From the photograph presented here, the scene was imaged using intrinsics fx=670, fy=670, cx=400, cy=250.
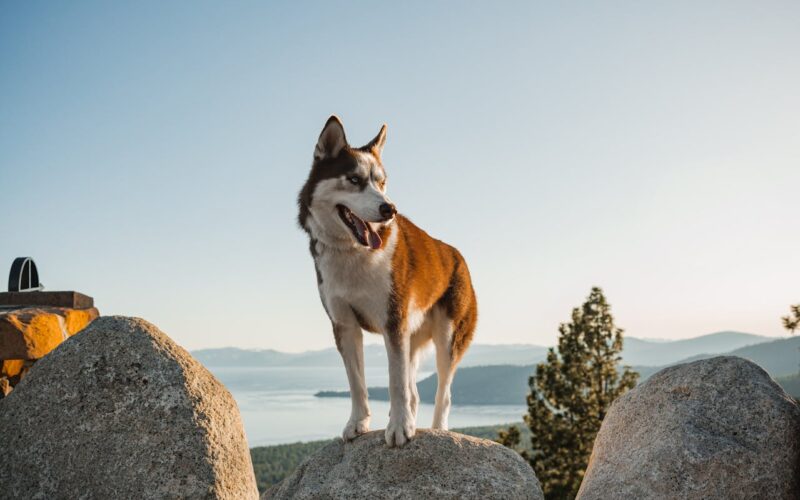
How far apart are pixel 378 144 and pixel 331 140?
64cm

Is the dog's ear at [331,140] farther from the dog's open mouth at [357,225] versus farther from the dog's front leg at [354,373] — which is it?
the dog's front leg at [354,373]

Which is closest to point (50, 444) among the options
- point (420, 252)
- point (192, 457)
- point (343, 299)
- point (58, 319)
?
point (192, 457)

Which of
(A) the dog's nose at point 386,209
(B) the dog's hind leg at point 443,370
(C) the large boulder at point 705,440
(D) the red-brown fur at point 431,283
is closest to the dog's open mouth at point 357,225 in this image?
(A) the dog's nose at point 386,209

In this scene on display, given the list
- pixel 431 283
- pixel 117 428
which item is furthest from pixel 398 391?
pixel 117 428

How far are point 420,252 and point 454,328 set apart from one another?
1124 millimetres

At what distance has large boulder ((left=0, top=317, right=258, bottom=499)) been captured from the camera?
19.9ft

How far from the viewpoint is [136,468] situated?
607 centimetres

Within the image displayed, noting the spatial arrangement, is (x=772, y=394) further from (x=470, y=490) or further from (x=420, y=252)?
(x=420, y=252)

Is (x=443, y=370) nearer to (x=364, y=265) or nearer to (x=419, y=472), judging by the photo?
(x=419, y=472)

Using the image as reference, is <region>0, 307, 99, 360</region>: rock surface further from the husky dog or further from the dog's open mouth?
the dog's open mouth

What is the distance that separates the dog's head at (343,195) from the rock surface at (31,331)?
365cm

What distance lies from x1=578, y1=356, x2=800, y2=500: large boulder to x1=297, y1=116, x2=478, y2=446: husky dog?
7.34 ft

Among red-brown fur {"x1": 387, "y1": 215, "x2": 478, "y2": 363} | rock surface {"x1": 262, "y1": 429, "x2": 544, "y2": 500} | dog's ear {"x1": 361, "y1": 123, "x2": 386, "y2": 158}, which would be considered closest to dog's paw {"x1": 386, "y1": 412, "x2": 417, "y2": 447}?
rock surface {"x1": 262, "y1": 429, "x2": 544, "y2": 500}

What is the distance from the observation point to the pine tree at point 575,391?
2595 cm
